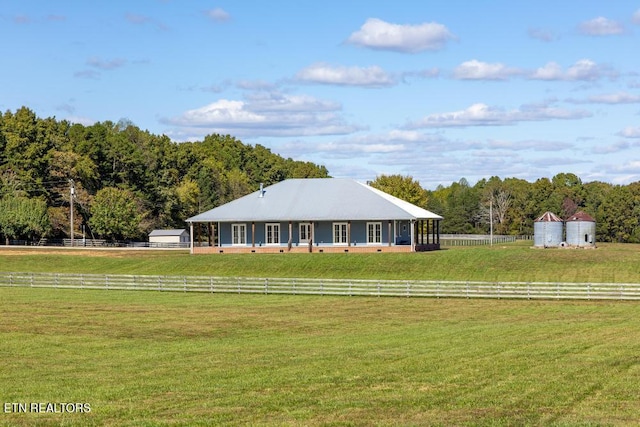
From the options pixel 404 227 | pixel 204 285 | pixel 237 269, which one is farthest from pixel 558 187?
pixel 204 285

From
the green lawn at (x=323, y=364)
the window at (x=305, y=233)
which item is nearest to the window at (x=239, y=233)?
the window at (x=305, y=233)

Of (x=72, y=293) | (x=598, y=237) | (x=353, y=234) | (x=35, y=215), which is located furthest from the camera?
(x=598, y=237)

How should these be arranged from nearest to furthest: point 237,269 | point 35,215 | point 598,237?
point 237,269
point 35,215
point 598,237

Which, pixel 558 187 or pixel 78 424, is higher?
pixel 558 187

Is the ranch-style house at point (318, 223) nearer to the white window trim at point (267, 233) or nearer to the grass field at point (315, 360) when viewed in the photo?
the white window trim at point (267, 233)

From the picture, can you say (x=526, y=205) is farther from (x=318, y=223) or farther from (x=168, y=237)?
(x=318, y=223)

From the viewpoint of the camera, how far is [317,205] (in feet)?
275

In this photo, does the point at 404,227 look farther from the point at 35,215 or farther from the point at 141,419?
the point at 141,419

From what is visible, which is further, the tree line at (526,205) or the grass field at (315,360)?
the tree line at (526,205)

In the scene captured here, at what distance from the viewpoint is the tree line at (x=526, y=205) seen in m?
144

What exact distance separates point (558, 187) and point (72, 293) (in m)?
123

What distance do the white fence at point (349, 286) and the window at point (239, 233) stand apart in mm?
23042

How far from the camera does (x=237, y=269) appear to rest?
71.7 meters

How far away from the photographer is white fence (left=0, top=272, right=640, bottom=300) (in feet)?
165
